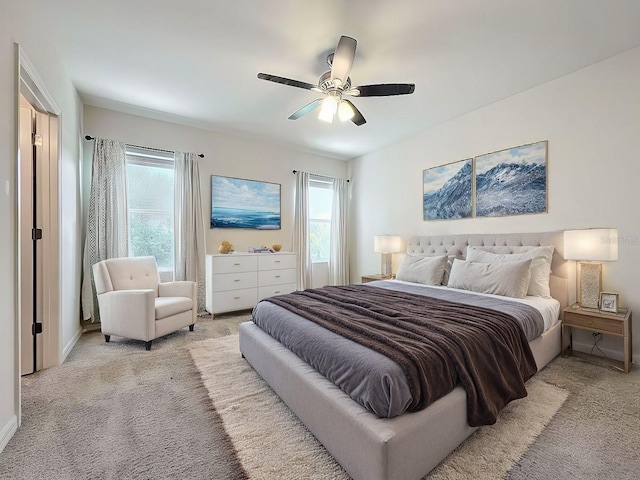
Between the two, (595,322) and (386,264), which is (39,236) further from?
(595,322)

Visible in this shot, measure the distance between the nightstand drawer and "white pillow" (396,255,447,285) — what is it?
1252 millimetres

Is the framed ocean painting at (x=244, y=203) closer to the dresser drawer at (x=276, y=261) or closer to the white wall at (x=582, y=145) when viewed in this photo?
the dresser drawer at (x=276, y=261)

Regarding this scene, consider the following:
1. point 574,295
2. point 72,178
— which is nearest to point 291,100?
point 72,178

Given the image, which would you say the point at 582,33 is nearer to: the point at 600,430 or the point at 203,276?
the point at 600,430

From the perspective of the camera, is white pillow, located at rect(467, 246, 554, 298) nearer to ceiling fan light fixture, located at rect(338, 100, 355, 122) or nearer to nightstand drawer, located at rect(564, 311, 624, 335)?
nightstand drawer, located at rect(564, 311, 624, 335)

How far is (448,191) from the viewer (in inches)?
159

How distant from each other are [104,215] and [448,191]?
4.59m

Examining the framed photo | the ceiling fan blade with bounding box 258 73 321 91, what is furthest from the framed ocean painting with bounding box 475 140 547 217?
the ceiling fan blade with bounding box 258 73 321 91

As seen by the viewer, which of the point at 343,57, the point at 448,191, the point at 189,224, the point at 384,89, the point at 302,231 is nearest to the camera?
the point at 343,57

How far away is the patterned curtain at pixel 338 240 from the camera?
565 cm

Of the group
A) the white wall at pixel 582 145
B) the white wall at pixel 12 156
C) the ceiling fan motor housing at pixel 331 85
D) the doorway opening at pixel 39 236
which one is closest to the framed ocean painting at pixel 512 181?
the white wall at pixel 582 145

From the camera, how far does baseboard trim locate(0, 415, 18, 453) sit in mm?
1549

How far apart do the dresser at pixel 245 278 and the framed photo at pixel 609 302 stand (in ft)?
12.2

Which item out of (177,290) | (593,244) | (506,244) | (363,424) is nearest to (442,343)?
(363,424)
